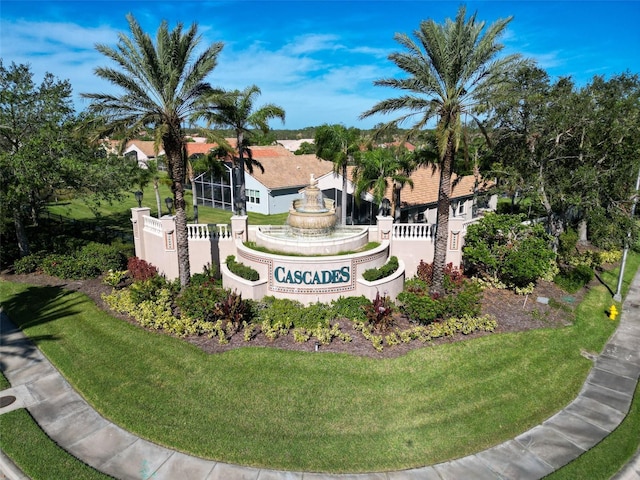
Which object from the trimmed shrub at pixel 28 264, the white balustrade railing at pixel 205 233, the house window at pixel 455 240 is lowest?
the trimmed shrub at pixel 28 264

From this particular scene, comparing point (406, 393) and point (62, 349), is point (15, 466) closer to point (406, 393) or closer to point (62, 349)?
point (62, 349)

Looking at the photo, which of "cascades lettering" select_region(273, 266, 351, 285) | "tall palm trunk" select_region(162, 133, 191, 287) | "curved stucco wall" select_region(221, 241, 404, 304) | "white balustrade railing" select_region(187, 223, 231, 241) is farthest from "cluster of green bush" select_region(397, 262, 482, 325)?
"tall palm trunk" select_region(162, 133, 191, 287)

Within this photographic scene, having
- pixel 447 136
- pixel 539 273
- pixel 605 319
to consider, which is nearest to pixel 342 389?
pixel 447 136

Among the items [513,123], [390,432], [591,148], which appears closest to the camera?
[390,432]

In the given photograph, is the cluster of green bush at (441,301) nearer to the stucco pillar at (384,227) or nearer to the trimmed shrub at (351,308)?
the trimmed shrub at (351,308)

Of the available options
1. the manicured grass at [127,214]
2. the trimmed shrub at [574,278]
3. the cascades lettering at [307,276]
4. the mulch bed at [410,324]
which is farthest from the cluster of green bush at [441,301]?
the manicured grass at [127,214]
